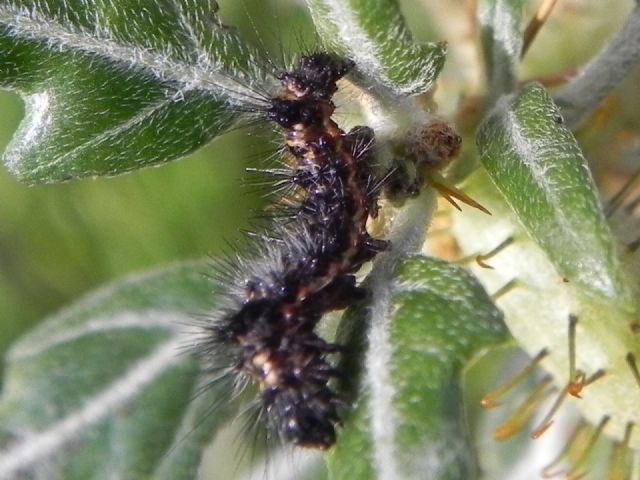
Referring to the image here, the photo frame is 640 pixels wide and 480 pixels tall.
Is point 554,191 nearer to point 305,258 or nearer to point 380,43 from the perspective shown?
point 380,43

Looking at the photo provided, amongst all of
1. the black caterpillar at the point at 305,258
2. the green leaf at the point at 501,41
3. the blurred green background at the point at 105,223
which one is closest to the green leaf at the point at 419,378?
the black caterpillar at the point at 305,258

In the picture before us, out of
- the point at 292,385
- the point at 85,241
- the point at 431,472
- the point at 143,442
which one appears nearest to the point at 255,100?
the point at 292,385

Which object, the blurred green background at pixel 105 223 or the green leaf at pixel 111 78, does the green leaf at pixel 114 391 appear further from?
the green leaf at pixel 111 78

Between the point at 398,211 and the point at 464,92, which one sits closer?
the point at 398,211

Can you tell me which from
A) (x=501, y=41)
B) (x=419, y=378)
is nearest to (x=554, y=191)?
(x=419, y=378)

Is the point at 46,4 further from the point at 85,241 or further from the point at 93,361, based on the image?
the point at 85,241

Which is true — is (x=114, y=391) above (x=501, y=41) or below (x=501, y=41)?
below
